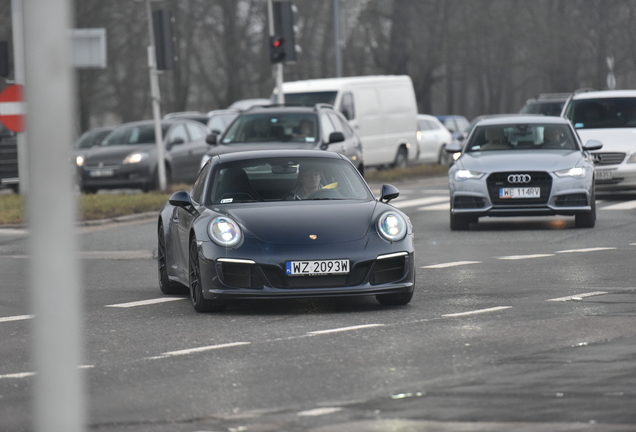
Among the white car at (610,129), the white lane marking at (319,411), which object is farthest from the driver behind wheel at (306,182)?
the white car at (610,129)

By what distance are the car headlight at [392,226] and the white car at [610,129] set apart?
42.8ft

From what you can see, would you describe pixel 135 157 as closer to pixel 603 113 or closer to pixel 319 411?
pixel 603 113

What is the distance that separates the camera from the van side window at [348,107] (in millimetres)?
30969

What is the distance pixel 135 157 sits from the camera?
2686 cm

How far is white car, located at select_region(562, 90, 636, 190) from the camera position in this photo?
73.5 feet

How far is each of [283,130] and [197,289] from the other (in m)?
12.3

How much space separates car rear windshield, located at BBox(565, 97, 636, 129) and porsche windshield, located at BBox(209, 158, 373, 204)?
43.9 ft

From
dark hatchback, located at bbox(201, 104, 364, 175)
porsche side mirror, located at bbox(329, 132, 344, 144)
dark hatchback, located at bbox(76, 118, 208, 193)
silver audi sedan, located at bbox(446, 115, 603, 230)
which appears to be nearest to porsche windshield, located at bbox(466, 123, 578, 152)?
silver audi sedan, located at bbox(446, 115, 603, 230)

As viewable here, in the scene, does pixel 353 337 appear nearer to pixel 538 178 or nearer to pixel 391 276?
pixel 391 276

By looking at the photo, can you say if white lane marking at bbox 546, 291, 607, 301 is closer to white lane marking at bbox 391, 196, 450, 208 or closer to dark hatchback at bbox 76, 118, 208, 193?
white lane marking at bbox 391, 196, 450, 208

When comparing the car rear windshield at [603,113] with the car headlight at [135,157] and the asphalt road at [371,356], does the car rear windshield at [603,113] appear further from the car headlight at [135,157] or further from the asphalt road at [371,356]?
the asphalt road at [371,356]

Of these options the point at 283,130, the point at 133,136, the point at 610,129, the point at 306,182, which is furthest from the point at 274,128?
the point at 306,182

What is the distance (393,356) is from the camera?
299 inches

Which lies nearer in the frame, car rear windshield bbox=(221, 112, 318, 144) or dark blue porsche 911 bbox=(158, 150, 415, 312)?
dark blue porsche 911 bbox=(158, 150, 415, 312)
